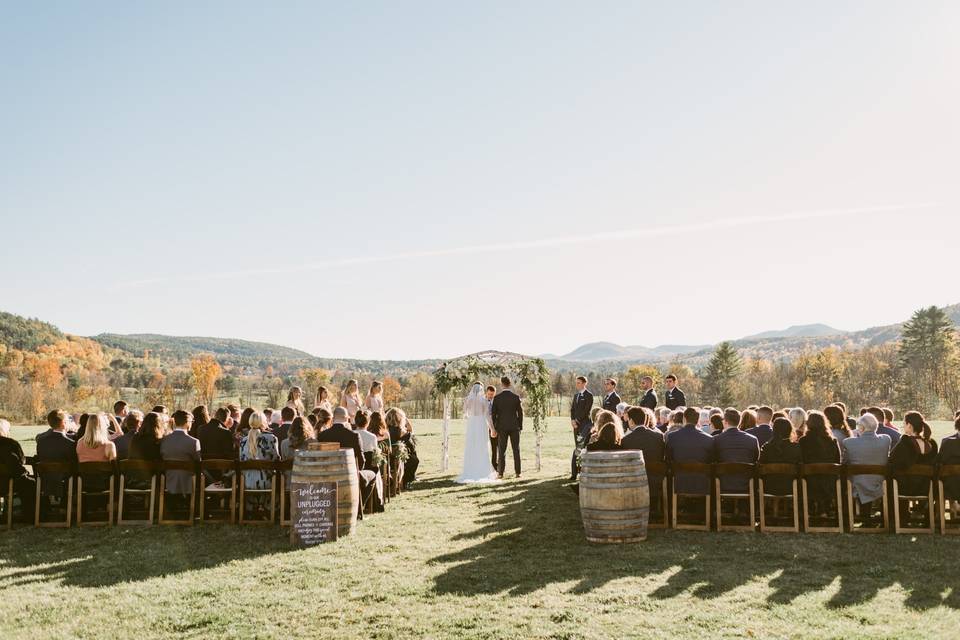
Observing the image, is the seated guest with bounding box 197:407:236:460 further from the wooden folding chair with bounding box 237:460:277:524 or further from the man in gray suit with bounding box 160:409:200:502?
the wooden folding chair with bounding box 237:460:277:524

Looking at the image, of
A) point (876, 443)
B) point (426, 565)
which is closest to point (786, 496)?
point (876, 443)

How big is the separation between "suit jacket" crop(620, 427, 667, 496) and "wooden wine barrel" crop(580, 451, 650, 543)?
0.97 metres

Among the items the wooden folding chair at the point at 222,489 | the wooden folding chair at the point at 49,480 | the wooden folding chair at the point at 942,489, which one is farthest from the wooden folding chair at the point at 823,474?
the wooden folding chair at the point at 49,480

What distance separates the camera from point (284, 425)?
1158 centimetres

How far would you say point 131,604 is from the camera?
22.0 ft

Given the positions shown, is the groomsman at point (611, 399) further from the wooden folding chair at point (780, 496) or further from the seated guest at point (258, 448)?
the seated guest at point (258, 448)

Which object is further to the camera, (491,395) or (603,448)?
(491,395)

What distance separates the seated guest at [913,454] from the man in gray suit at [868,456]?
0.17 m

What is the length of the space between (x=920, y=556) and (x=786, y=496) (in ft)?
5.92

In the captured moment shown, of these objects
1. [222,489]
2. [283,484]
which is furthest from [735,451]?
[222,489]

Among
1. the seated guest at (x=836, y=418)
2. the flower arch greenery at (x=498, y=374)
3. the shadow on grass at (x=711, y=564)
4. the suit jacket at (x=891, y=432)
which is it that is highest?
the flower arch greenery at (x=498, y=374)

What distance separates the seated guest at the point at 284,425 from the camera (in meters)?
11.4

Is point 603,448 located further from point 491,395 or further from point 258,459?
point 491,395

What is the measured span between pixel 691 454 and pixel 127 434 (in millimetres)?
8878
